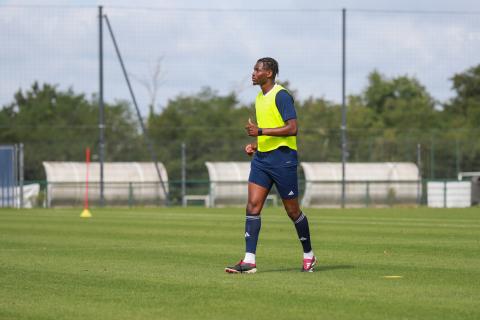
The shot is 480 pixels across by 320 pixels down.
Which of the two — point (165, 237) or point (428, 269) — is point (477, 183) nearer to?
point (165, 237)

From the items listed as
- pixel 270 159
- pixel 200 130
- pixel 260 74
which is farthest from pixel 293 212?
pixel 200 130

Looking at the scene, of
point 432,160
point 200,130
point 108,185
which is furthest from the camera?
point 200,130

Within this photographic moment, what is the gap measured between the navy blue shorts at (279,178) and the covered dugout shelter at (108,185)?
31655 mm

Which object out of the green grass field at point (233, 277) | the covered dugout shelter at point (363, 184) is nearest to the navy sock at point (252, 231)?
the green grass field at point (233, 277)

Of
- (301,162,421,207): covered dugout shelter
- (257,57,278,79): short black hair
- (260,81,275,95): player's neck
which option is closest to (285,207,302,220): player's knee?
(260,81,275,95): player's neck

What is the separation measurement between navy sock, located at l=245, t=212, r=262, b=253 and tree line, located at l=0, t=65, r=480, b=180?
32767mm

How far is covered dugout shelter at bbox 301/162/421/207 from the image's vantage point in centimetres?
4447

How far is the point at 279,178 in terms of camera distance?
467 inches

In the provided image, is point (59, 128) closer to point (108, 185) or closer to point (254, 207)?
point (108, 185)

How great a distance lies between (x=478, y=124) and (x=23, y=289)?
51.3 meters

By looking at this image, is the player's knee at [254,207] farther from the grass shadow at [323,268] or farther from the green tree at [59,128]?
the green tree at [59,128]

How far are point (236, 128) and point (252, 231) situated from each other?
45.2 meters

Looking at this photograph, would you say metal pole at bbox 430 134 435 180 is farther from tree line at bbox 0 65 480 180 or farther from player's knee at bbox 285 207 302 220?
player's knee at bbox 285 207 302 220

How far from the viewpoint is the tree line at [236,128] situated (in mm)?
49562
